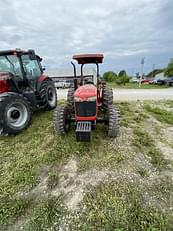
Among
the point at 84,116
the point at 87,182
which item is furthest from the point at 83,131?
the point at 87,182

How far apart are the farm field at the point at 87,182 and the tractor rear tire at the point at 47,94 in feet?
5.83

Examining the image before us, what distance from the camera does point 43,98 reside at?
5.91 m

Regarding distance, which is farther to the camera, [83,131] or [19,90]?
[19,90]

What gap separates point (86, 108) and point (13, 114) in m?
1.99

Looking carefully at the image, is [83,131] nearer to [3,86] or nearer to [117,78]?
[3,86]

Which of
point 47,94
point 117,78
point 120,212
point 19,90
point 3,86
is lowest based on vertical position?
point 117,78

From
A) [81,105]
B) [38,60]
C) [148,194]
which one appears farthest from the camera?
[38,60]

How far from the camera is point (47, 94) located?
6320mm

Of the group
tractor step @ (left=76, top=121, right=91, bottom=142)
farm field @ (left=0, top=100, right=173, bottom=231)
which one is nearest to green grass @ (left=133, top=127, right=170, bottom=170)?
farm field @ (left=0, top=100, right=173, bottom=231)

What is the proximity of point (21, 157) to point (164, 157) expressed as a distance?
2.71m

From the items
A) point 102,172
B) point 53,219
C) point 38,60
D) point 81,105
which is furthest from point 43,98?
point 53,219

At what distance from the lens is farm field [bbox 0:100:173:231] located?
86.7 inches

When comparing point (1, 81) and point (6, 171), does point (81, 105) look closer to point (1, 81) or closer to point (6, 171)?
point (6, 171)

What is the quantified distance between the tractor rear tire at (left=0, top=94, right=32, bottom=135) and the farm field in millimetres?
277
